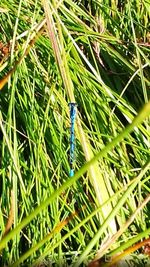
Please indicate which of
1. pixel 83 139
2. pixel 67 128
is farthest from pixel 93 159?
pixel 67 128

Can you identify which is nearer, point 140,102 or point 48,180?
point 48,180

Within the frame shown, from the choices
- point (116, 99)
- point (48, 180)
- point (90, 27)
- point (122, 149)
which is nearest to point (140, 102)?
point (116, 99)

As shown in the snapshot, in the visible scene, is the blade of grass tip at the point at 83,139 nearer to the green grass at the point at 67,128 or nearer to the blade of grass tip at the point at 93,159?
the green grass at the point at 67,128

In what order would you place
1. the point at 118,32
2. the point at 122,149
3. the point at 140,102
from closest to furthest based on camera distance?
the point at 122,149
the point at 140,102
the point at 118,32

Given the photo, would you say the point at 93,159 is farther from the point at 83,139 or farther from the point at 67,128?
the point at 67,128

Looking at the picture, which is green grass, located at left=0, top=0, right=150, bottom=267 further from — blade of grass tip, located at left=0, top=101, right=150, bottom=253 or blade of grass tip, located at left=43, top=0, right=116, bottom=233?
blade of grass tip, located at left=0, top=101, right=150, bottom=253

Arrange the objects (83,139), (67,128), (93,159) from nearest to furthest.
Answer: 1. (93,159)
2. (83,139)
3. (67,128)

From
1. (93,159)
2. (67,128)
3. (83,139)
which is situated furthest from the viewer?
(67,128)

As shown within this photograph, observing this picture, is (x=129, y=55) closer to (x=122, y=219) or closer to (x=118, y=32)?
(x=118, y=32)
